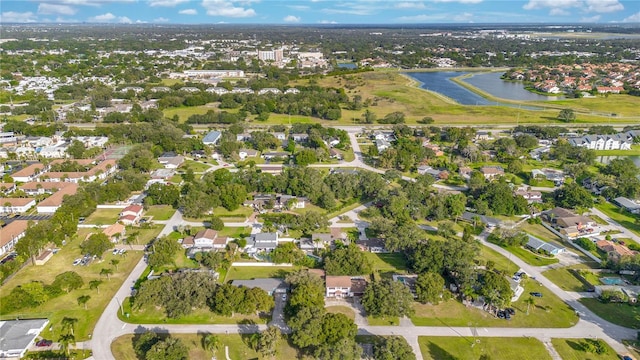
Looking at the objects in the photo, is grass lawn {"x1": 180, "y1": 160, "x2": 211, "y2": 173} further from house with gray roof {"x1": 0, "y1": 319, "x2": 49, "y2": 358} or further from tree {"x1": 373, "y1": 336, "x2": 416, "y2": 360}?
tree {"x1": 373, "y1": 336, "x2": 416, "y2": 360}

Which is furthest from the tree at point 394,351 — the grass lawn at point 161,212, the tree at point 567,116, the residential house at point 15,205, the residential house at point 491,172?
the tree at point 567,116

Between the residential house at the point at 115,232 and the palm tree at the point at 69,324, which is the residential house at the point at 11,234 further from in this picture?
the palm tree at the point at 69,324

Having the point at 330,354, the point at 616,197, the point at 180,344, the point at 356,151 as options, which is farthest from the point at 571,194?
the point at 180,344

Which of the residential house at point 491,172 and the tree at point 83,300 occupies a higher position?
the residential house at point 491,172

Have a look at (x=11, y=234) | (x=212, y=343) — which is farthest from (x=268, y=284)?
(x=11, y=234)

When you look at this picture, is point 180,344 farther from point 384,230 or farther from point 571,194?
point 571,194

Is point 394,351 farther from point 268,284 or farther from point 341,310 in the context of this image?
point 268,284

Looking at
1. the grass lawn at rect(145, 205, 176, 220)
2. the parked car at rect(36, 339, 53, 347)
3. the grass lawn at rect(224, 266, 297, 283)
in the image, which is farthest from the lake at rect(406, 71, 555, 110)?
the parked car at rect(36, 339, 53, 347)
